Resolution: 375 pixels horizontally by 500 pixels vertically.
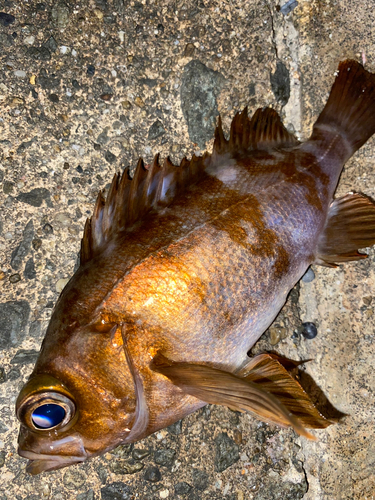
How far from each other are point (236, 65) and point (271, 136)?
64 centimetres

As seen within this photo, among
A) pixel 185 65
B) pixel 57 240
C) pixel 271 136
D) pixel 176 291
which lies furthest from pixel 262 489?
pixel 185 65

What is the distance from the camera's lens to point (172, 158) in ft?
8.36

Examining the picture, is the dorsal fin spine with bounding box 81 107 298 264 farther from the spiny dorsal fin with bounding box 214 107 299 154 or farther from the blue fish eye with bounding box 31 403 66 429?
the blue fish eye with bounding box 31 403 66 429

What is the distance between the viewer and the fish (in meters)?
1.70

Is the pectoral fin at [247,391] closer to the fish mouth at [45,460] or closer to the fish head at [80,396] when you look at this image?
the fish head at [80,396]

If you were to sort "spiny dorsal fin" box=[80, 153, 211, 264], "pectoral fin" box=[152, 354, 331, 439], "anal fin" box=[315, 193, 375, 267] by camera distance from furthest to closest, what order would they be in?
"anal fin" box=[315, 193, 375, 267] → "spiny dorsal fin" box=[80, 153, 211, 264] → "pectoral fin" box=[152, 354, 331, 439]

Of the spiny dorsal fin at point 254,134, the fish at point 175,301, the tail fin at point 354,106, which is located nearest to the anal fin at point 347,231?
the fish at point 175,301

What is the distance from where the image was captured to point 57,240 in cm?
236

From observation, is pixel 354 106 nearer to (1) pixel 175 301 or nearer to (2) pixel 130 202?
(2) pixel 130 202

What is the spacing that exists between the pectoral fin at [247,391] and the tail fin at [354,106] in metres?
1.51

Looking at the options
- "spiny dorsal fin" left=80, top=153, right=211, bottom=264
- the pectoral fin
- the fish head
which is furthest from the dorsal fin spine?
the pectoral fin

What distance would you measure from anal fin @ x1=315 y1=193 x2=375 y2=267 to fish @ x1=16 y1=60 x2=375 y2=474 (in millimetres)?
146

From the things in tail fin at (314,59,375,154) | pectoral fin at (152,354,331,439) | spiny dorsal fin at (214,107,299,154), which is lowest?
pectoral fin at (152,354,331,439)

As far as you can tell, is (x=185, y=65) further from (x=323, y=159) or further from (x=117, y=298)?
(x=117, y=298)
